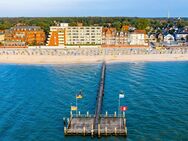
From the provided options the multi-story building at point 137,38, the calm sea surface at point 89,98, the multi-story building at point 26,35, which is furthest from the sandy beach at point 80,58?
the multi-story building at point 137,38

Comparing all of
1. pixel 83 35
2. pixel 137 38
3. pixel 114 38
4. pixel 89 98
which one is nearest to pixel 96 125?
pixel 89 98

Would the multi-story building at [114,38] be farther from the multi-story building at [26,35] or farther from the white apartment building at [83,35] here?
the multi-story building at [26,35]

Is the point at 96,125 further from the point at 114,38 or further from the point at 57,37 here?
the point at 114,38

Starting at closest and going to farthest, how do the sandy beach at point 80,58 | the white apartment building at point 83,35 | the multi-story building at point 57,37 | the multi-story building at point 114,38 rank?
1. the sandy beach at point 80,58
2. the multi-story building at point 57,37
3. the white apartment building at point 83,35
4. the multi-story building at point 114,38

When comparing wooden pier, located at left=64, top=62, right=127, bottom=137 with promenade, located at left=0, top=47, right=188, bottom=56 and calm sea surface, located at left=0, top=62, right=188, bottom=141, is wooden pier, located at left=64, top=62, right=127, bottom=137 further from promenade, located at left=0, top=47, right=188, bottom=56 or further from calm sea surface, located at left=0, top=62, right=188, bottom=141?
promenade, located at left=0, top=47, right=188, bottom=56

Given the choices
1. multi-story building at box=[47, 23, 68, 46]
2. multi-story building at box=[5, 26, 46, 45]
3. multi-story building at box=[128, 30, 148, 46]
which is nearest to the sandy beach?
multi-story building at box=[47, 23, 68, 46]
